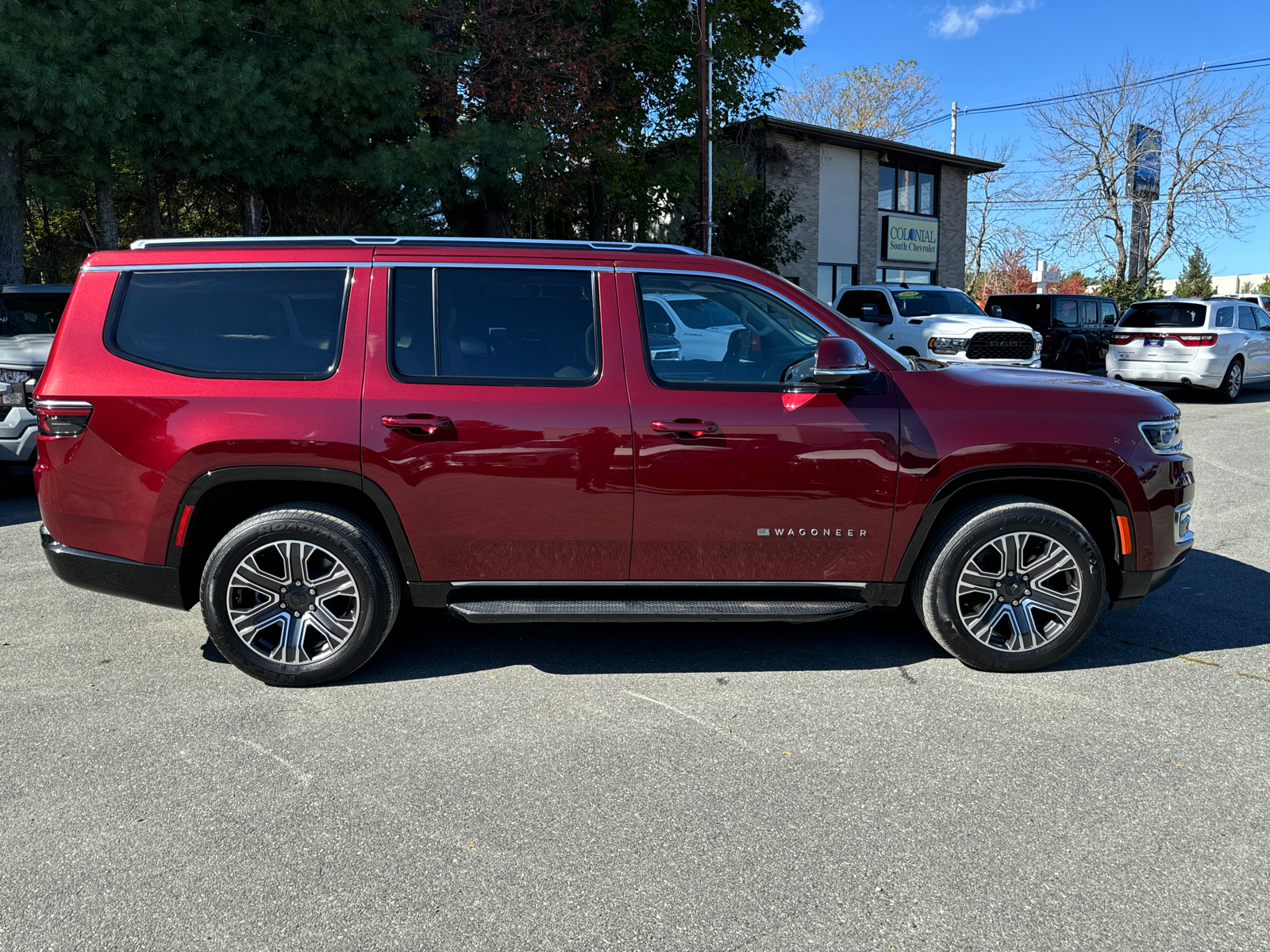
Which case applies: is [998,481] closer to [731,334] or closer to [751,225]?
[731,334]

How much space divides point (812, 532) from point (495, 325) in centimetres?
164

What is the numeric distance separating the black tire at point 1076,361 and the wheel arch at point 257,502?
728 inches

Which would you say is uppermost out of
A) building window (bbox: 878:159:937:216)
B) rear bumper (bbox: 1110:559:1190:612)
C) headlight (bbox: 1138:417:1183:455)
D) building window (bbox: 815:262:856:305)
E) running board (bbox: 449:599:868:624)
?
building window (bbox: 878:159:937:216)

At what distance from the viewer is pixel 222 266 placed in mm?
4039

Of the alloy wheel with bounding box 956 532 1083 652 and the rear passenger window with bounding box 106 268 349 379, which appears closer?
the rear passenger window with bounding box 106 268 349 379

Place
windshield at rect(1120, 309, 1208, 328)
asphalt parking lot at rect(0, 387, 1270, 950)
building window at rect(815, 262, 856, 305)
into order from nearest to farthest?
asphalt parking lot at rect(0, 387, 1270, 950), windshield at rect(1120, 309, 1208, 328), building window at rect(815, 262, 856, 305)

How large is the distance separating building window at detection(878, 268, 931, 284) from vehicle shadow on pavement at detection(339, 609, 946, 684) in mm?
27549

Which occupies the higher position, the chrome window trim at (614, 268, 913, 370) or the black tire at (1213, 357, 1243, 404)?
the chrome window trim at (614, 268, 913, 370)

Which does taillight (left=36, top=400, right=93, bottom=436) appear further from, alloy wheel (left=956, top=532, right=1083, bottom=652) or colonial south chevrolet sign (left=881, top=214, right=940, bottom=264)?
colonial south chevrolet sign (left=881, top=214, right=940, bottom=264)

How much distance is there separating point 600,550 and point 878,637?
5.29ft

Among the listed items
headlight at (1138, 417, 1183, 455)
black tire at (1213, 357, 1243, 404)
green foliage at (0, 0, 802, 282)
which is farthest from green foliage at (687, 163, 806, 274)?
headlight at (1138, 417, 1183, 455)

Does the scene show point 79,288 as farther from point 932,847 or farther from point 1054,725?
point 1054,725

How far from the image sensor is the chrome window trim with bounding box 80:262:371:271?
404 cm

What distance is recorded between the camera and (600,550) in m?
4.03
